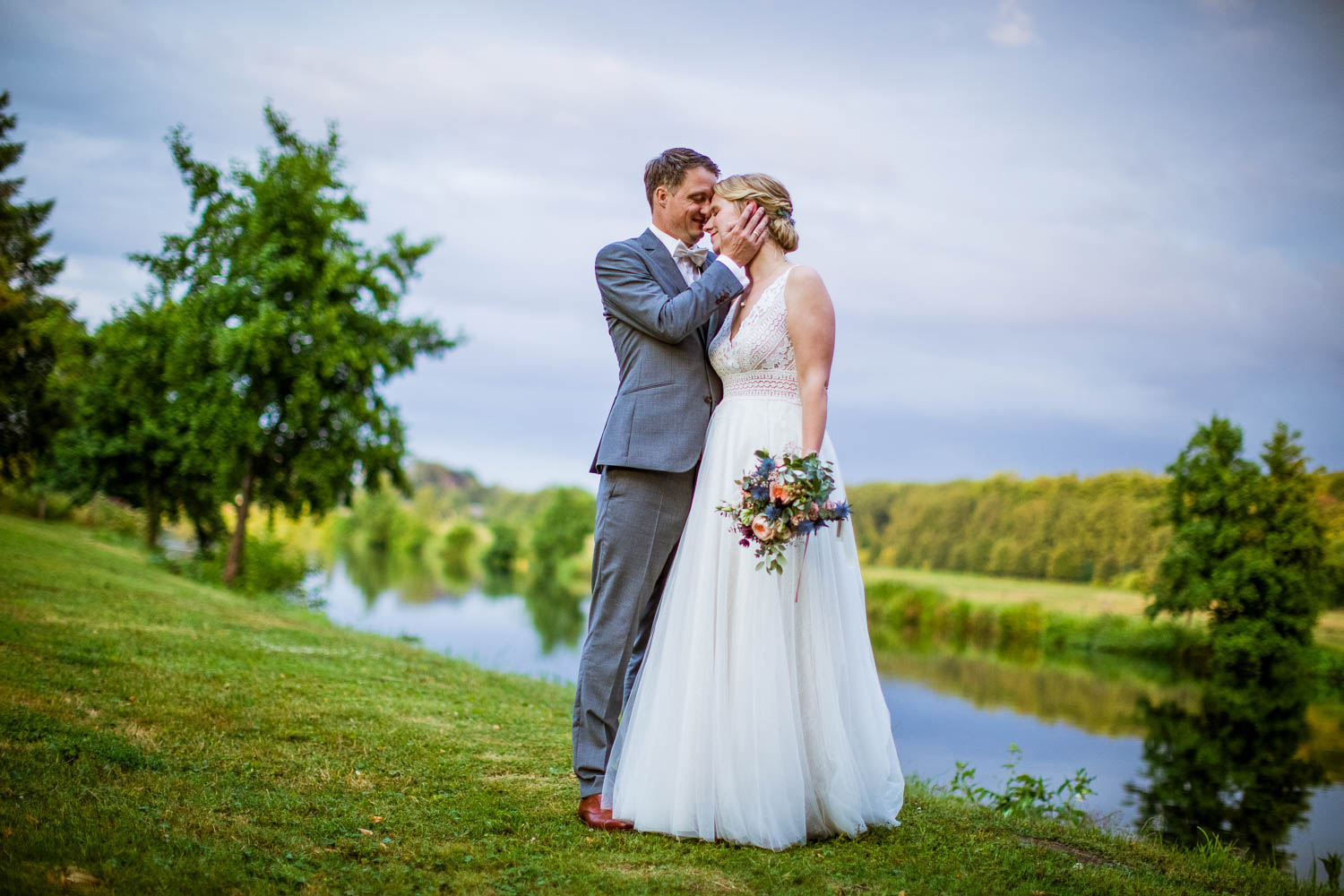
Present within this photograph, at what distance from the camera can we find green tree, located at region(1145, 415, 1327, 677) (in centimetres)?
2634

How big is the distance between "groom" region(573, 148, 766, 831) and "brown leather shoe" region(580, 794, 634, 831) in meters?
0.02

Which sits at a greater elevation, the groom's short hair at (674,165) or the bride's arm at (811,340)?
the groom's short hair at (674,165)

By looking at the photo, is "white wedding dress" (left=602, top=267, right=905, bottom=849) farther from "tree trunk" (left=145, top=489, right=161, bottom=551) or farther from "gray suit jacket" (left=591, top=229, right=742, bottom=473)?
"tree trunk" (left=145, top=489, right=161, bottom=551)

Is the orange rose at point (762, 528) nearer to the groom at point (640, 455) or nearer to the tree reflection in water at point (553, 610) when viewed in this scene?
the groom at point (640, 455)

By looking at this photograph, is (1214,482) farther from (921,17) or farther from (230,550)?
(230,550)

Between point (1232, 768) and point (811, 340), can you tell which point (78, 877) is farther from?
point (1232, 768)

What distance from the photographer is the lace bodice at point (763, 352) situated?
3.69 metres

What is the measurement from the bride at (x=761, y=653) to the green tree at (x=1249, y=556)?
27808mm

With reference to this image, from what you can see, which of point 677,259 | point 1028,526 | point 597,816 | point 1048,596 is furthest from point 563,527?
point 597,816

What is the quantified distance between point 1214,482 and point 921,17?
21.8m

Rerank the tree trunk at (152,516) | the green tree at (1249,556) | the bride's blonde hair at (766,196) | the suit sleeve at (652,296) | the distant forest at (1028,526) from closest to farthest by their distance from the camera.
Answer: the suit sleeve at (652,296)
the bride's blonde hair at (766,196)
the tree trunk at (152,516)
the green tree at (1249,556)
the distant forest at (1028,526)

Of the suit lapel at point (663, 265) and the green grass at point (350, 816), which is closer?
the green grass at point (350, 816)

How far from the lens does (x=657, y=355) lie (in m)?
3.79

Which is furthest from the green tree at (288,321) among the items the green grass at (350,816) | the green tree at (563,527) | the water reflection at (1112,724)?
the green tree at (563,527)
